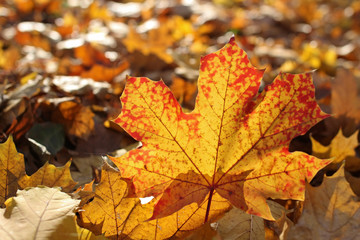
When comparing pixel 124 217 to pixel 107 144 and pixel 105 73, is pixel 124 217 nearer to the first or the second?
pixel 107 144

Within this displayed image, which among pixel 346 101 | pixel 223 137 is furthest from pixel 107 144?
pixel 346 101

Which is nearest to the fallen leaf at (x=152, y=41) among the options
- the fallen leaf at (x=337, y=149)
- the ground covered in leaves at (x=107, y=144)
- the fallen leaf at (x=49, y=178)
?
the ground covered in leaves at (x=107, y=144)

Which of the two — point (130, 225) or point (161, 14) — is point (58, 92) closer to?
point (130, 225)

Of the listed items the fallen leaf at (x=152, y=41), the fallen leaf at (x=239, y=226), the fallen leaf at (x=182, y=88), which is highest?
the fallen leaf at (x=239, y=226)

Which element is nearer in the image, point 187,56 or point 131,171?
point 131,171

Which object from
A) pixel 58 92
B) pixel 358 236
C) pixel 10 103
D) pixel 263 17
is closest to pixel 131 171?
pixel 358 236

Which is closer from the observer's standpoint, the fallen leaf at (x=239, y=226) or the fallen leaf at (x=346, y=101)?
the fallen leaf at (x=239, y=226)

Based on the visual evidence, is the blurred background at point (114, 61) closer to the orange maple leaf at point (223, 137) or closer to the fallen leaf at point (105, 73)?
the fallen leaf at point (105, 73)
